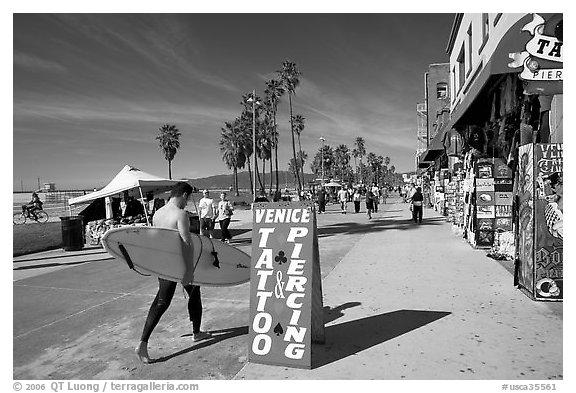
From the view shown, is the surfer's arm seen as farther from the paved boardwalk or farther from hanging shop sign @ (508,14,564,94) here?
hanging shop sign @ (508,14,564,94)

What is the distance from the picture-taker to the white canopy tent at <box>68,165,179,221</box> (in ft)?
41.0

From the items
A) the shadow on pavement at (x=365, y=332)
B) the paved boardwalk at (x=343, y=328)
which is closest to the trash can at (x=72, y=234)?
the paved boardwalk at (x=343, y=328)

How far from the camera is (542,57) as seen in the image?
556 cm

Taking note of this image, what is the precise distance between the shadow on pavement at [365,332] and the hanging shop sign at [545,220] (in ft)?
5.36

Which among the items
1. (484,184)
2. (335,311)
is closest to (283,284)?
(335,311)

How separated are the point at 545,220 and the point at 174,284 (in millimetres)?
5126

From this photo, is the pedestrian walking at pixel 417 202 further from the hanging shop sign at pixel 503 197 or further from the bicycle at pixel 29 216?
the bicycle at pixel 29 216

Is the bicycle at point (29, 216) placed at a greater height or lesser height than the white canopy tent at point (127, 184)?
lesser

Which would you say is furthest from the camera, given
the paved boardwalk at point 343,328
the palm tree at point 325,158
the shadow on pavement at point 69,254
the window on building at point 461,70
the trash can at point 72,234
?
the palm tree at point 325,158

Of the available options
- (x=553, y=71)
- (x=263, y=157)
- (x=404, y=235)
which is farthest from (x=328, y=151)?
(x=553, y=71)

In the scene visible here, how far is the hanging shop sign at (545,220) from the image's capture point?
5.42m

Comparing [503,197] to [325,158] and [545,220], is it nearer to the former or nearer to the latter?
[545,220]

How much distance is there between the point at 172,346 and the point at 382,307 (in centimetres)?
289
